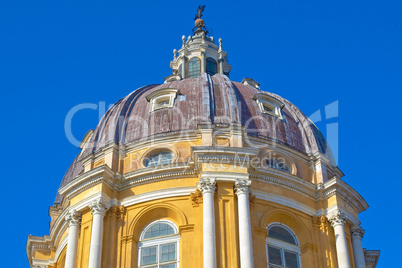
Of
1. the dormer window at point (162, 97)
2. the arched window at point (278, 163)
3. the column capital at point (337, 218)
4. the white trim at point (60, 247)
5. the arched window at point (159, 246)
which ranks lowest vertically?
the arched window at point (159, 246)

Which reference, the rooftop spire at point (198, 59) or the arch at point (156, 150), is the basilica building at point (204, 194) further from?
the rooftop spire at point (198, 59)

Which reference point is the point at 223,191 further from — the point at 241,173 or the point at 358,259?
the point at 358,259

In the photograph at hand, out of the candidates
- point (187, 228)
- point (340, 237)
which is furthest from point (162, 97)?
point (340, 237)

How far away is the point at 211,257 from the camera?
34750 millimetres

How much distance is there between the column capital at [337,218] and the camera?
3950 centimetres

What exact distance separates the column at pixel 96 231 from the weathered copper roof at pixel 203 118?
15.8 ft

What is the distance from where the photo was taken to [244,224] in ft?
119

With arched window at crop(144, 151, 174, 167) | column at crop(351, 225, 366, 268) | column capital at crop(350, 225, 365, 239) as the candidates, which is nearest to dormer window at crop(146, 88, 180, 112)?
arched window at crop(144, 151, 174, 167)

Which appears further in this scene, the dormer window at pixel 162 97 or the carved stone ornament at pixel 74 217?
the dormer window at pixel 162 97

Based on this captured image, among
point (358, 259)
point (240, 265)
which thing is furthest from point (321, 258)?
point (240, 265)

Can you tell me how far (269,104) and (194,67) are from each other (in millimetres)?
11403

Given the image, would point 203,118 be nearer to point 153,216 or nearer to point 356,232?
point 153,216

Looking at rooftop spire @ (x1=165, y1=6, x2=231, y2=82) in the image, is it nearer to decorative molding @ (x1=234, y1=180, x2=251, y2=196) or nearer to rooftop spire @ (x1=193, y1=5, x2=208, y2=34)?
rooftop spire @ (x1=193, y1=5, x2=208, y2=34)

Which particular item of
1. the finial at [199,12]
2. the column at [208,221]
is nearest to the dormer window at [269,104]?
the column at [208,221]
